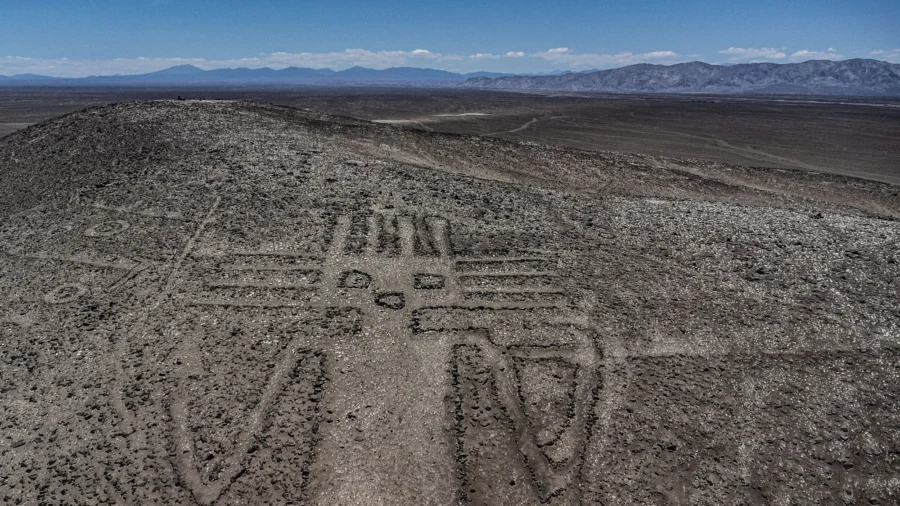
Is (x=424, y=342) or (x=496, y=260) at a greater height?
(x=496, y=260)

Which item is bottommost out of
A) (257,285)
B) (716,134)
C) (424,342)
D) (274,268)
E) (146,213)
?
(424,342)

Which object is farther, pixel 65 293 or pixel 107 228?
pixel 107 228

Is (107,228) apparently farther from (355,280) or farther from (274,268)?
(355,280)

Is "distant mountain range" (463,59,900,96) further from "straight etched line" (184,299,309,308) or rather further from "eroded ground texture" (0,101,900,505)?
"straight etched line" (184,299,309,308)

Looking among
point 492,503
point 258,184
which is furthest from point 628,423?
point 258,184

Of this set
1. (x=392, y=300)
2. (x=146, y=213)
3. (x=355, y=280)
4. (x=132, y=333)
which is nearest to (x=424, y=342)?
(x=392, y=300)

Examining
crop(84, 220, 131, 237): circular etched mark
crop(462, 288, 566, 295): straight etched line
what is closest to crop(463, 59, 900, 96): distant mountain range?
crop(462, 288, 566, 295): straight etched line

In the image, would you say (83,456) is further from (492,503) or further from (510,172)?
(510,172)
